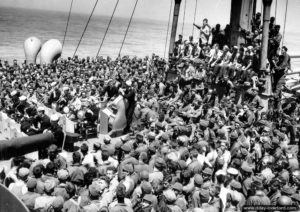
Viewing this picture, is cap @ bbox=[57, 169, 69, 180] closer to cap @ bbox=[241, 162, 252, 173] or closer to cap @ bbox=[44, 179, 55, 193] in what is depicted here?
cap @ bbox=[44, 179, 55, 193]

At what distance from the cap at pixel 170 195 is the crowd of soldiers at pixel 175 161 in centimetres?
2

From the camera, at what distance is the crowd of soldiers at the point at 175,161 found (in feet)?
18.6

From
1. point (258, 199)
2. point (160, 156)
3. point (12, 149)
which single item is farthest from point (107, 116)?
point (258, 199)

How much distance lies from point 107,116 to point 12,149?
259 inches

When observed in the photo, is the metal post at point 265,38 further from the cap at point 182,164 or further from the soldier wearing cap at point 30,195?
the soldier wearing cap at point 30,195

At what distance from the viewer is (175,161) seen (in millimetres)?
7062

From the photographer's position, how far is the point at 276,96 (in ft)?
46.1

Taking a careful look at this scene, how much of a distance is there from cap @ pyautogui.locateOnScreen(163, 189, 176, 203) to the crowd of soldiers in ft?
0.05

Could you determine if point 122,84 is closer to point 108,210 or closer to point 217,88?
point 217,88

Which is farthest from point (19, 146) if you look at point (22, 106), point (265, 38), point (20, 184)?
point (265, 38)

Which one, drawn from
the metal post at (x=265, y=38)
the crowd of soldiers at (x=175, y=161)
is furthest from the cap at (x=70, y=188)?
the metal post at (x=265, y=38)

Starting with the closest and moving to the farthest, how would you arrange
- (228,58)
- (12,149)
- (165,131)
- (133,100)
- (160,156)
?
(12,149) < (160,156) < (165,131) < (133,100) < (228,58)

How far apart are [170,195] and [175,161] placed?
1481 mm

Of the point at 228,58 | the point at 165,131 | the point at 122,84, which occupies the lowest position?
the point at 165,131
